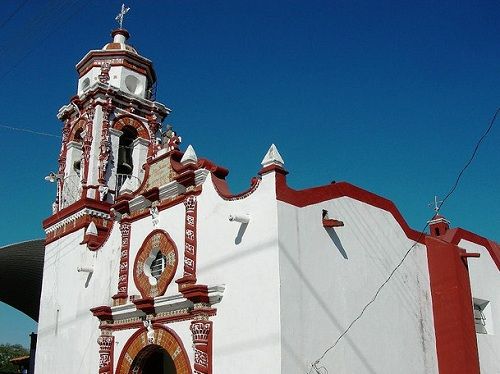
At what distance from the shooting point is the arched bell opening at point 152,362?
486 inches

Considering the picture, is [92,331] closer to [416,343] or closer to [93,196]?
[93,196]

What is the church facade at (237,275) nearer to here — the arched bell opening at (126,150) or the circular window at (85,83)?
the arched bell opening at (126,150)

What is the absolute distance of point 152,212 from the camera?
1298 centimetres

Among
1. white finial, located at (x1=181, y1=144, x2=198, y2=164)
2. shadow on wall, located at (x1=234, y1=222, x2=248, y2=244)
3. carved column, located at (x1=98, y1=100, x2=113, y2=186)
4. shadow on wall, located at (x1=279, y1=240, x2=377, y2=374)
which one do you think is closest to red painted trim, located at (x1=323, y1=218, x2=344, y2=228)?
shadow on wall, located at (x1=279, y1=240, x2=377, y2=374)

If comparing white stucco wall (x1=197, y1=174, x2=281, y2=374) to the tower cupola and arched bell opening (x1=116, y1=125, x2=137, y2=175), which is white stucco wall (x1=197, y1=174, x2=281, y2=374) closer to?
arched bell opening (x1=116, y1=125, x2=137, y2=175)

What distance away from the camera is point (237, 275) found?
1030 centimetres

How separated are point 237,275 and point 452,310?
5119mm

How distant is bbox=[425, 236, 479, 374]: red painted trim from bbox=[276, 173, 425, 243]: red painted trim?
69cm

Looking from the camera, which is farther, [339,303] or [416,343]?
[416,343]

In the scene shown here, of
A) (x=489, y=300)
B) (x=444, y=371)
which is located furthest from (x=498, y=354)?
(x=444, y=371)

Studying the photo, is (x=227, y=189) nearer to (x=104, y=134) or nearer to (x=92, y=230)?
(x=92, y=230)

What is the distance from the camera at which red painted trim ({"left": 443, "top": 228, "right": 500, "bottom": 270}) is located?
13.9m

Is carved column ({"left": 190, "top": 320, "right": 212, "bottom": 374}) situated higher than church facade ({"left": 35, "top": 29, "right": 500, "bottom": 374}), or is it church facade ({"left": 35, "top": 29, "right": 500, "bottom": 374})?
church facade ({"left": 35, "top": 29, "right": 500, "bottom": 374})

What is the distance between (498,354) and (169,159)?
8.92 metres
